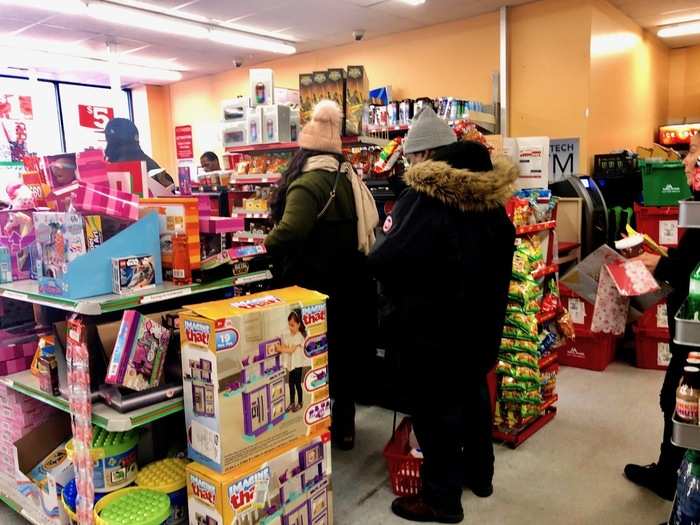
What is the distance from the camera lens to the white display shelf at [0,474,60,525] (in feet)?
8.09

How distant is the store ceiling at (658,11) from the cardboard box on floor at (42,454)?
285 inches

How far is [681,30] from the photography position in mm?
8258

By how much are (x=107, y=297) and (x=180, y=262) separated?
0.33 m

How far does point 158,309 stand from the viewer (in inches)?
96.8

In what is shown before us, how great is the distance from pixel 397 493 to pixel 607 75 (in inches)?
238

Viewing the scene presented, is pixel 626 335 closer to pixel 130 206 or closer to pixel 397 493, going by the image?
pixel 397 493

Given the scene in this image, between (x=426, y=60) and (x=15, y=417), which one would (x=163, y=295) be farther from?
(x=426, y=60)

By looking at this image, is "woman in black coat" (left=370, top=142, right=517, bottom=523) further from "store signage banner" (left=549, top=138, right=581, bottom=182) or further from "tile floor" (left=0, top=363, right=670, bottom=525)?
"store signage banner" (left=549, top=138, right=581, bottom=182)

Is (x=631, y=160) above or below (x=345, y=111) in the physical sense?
below

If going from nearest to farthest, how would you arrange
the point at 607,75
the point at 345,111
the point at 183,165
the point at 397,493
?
1. the point at 397,493
2. the point at 345,111
3. the point at 607,75
4. the point at 183,165

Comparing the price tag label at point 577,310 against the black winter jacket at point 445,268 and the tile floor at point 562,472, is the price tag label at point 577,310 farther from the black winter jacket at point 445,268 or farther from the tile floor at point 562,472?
the black winter jacket at point 445,268

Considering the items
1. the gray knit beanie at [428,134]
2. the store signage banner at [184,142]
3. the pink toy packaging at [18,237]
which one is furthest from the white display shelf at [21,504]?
the store signage banner at [184,142]

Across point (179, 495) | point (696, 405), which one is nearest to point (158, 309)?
point (179, 495)

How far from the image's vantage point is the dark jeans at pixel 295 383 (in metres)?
2.22
